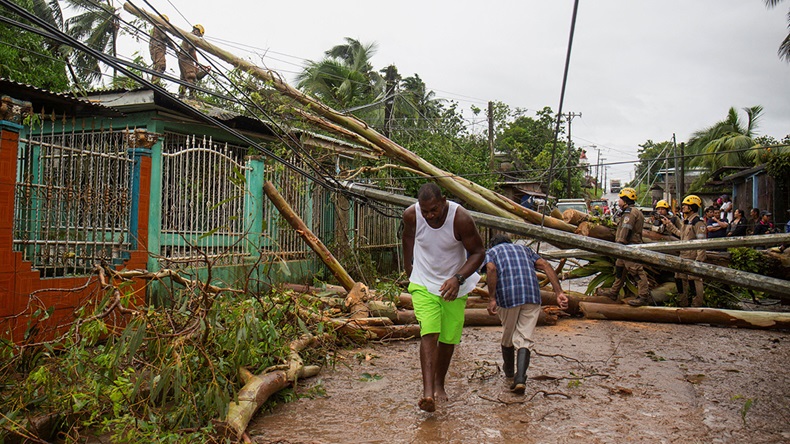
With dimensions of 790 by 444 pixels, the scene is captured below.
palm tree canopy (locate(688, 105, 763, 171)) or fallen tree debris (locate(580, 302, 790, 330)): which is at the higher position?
palm tree canopy (locate(688, 105, 763, 171))

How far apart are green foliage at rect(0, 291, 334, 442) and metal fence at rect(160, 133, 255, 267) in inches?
114

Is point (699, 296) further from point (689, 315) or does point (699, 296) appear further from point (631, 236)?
point (631, 236)

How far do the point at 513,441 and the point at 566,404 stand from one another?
3.30 ft

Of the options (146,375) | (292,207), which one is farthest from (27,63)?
(146,375)

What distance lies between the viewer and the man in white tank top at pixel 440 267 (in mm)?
4230

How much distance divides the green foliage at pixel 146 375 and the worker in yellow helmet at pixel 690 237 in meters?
7.11

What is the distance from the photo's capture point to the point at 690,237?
9.66 meters

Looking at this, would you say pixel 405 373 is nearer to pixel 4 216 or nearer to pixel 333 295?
pixel 333 295

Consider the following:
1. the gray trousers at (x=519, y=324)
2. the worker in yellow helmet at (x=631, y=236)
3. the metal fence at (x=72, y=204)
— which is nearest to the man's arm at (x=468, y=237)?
the gray trousers at (x=519, y=324)

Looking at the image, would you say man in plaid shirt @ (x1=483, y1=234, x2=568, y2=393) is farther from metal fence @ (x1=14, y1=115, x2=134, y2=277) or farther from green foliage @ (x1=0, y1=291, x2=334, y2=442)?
metal fence @ (x1=14, y1=115, x2=134, y2=277)

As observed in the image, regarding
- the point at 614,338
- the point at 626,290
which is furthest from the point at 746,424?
the point at 626,290

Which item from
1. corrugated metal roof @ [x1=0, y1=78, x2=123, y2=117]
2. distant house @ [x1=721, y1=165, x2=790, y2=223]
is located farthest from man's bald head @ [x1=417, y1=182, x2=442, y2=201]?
distant house @ [x1=721, y1=165, x2=790, y2=223]

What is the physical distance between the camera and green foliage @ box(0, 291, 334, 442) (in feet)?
11.1

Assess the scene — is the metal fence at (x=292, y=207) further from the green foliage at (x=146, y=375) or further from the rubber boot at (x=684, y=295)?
the rubber boot at (x=684, y=295)
